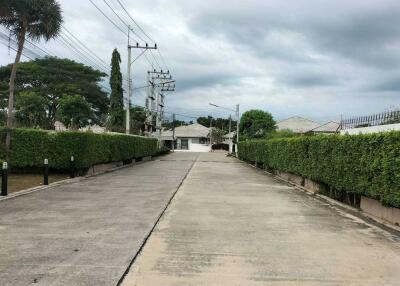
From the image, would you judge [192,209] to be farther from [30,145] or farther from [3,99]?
[3,99]

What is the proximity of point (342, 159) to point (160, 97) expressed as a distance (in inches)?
2727

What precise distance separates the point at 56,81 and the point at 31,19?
40155mm

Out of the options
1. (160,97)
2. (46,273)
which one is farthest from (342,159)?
(160,97)

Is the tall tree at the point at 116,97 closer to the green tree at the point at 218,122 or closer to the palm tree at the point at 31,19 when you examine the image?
the palm tree at the point at 31,19

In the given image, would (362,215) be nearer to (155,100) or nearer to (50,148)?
(50,148)

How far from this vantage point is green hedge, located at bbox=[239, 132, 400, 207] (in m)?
11.1

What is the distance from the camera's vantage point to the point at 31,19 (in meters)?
23.4

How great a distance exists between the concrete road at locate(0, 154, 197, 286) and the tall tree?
32.6 metres

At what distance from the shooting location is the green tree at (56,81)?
2405 inches

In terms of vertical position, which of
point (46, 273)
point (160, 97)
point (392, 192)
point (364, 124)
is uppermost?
point (160, 97)

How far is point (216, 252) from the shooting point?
8180mm

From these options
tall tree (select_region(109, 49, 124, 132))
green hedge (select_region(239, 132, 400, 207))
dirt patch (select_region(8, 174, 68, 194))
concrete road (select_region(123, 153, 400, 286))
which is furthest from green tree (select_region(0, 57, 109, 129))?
Result: concrete road (select_region(123, 153, 400, 286))

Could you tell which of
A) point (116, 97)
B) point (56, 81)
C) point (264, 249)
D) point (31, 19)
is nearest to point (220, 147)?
point (56, 81)

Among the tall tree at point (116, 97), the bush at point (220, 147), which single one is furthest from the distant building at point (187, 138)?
the tall tree at point (116, 97)
